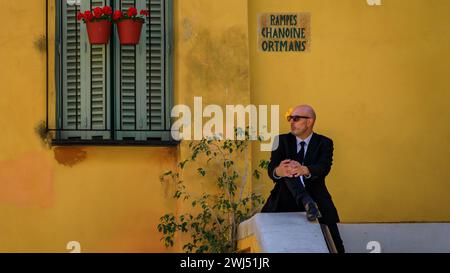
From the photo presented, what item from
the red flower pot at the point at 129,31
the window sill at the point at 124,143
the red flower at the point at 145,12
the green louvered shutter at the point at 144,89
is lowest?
the window sill at the point at 124,143

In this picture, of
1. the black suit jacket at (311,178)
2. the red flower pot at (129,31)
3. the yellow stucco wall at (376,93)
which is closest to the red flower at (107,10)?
the red flower pot at (129,31)

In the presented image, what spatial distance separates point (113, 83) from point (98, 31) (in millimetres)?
571

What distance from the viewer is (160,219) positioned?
1620 centimetres

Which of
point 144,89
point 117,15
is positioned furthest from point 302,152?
point 117,15

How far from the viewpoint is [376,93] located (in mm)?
16719

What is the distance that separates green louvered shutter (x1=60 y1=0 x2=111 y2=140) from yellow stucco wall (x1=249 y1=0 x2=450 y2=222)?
151cm

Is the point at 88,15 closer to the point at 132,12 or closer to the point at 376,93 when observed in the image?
the point at 132,12

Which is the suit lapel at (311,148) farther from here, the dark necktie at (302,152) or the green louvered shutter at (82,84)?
the green louvered shutter at (82,84)

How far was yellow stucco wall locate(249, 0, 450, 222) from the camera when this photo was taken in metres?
16.6

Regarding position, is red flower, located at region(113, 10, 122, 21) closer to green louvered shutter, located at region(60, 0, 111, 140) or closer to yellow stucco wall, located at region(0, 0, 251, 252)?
green louvered shutter, located at region(60, 0, 111, 140)

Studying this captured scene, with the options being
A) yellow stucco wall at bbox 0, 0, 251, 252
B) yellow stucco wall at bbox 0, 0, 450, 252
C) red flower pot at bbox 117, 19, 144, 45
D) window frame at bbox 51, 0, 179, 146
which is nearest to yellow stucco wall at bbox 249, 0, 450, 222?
yellow stucco wall at bbox 0, 0, 450, 252

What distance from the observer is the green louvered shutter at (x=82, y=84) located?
53.9 ft

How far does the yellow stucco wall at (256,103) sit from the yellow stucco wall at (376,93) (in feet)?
0.03
